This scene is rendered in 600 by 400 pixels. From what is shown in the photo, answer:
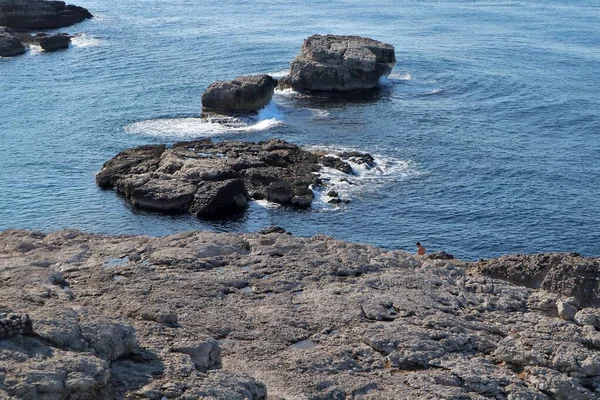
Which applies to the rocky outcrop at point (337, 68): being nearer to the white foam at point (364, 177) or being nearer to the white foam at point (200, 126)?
the white foam at point (200, 126)

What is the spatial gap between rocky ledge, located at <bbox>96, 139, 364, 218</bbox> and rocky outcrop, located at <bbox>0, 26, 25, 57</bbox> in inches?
2041

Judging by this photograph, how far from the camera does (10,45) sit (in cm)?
11862

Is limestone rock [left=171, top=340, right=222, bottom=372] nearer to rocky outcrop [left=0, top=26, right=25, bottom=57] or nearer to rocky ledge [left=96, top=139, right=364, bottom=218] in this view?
rocky ledge [left=96, top=139, right=364, bottom=218]

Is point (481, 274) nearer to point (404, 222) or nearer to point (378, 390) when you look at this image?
point (378, 390)

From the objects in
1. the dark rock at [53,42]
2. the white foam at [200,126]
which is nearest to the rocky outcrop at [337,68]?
the white foam at [200,126]

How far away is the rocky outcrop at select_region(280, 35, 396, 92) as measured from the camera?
9819 centimetres

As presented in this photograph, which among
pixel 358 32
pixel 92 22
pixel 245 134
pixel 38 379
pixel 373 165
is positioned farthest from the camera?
pixel 92 22

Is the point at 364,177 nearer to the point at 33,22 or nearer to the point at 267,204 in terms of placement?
the point at 267,204

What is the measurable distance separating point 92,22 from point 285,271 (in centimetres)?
11293

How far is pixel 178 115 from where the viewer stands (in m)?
89.4

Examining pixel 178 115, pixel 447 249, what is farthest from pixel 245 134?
pixel 447 249

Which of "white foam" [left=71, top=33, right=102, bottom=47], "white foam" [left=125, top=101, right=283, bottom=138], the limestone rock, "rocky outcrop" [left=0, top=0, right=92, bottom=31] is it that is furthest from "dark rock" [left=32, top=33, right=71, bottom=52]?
the limestone rock

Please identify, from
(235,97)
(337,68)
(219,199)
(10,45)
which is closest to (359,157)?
(219,199)

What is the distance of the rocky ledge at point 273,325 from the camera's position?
27.2 m
